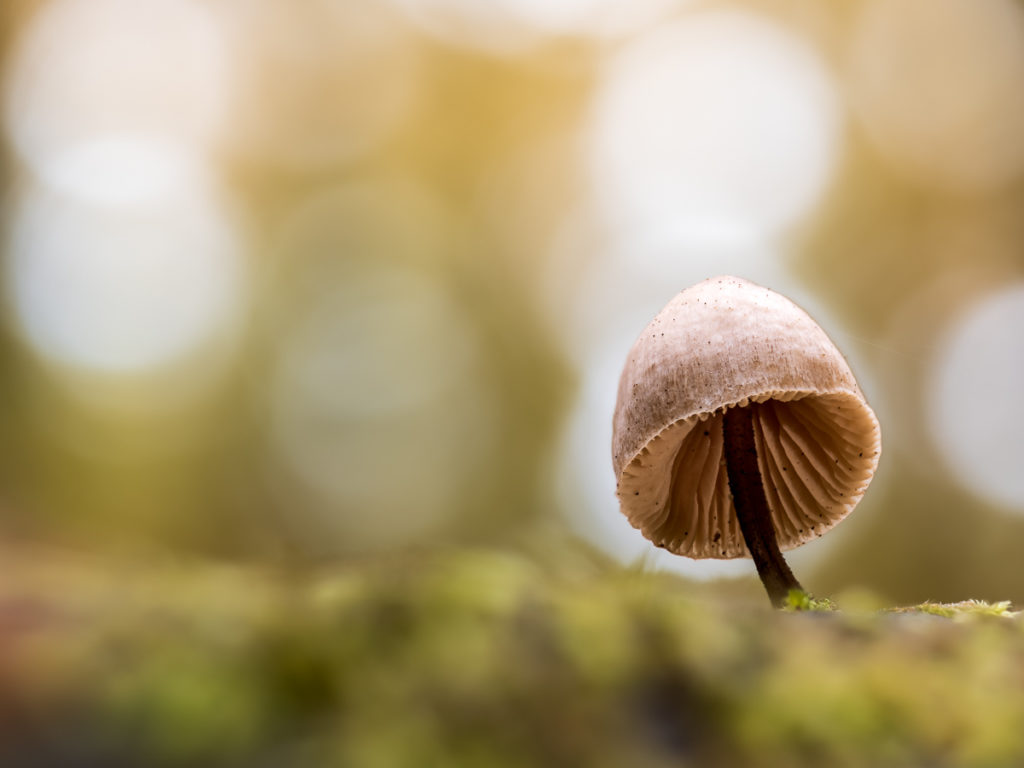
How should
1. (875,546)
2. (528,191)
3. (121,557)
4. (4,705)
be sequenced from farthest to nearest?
(528,191)
(875,546)
(121,557)
(4,705)

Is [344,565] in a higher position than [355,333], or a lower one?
lower

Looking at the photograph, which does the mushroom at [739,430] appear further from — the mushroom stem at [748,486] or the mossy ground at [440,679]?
the mossy ground at [440,679]

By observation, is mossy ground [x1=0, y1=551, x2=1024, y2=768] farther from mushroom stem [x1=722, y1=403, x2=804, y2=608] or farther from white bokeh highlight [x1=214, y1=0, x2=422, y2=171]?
white bokeh highlight [x1=214, y1=0, x2=422, y2=171]

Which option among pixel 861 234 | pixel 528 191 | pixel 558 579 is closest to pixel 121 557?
pixel 558 579

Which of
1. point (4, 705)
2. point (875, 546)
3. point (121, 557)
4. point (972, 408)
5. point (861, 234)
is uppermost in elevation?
point (861, 234)

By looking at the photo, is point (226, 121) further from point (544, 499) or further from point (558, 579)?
point (558, 579)

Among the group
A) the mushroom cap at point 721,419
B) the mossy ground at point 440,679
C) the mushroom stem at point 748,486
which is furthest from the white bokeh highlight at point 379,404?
the mossy ground at point 440,679

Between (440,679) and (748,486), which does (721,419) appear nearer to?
(748,486)
